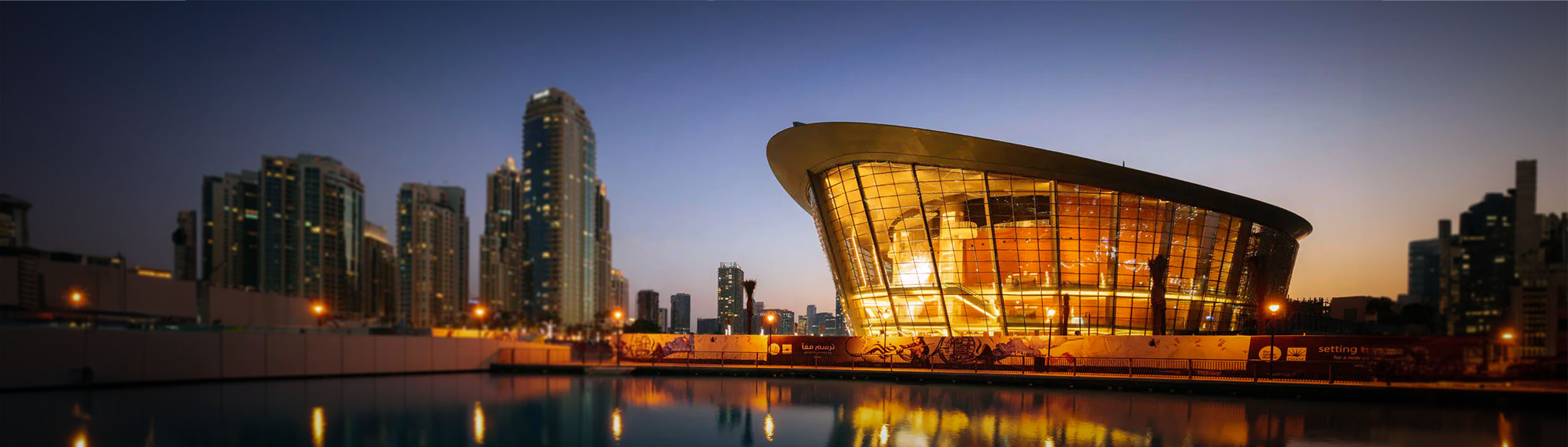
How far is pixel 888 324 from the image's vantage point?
185 ft

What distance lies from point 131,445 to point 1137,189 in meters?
47.0

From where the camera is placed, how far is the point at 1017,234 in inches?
2005

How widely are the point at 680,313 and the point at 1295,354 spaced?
55.6m

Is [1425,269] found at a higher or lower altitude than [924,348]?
higher

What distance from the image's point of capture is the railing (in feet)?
103

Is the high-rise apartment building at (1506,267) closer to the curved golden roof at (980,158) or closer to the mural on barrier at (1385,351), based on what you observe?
the mural on barrier at (1385,351)

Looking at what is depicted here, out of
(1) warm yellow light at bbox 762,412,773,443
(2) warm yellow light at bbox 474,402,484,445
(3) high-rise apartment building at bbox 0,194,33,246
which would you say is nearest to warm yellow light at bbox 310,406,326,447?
(2) warm yellow light at bbox 474,402,484,445

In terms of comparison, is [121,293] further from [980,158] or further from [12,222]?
[980,158]

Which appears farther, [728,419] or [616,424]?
[728,419]

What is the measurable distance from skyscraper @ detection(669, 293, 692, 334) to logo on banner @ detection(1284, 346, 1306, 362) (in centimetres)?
4689

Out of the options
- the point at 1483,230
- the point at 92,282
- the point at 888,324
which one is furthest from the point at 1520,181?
the point at 92,282

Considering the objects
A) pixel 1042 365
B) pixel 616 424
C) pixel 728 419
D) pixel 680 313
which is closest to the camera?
pixel 616 424

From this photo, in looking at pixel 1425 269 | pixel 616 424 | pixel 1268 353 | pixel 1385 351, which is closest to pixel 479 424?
pixel 616 424

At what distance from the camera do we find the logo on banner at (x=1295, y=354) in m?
32.4
